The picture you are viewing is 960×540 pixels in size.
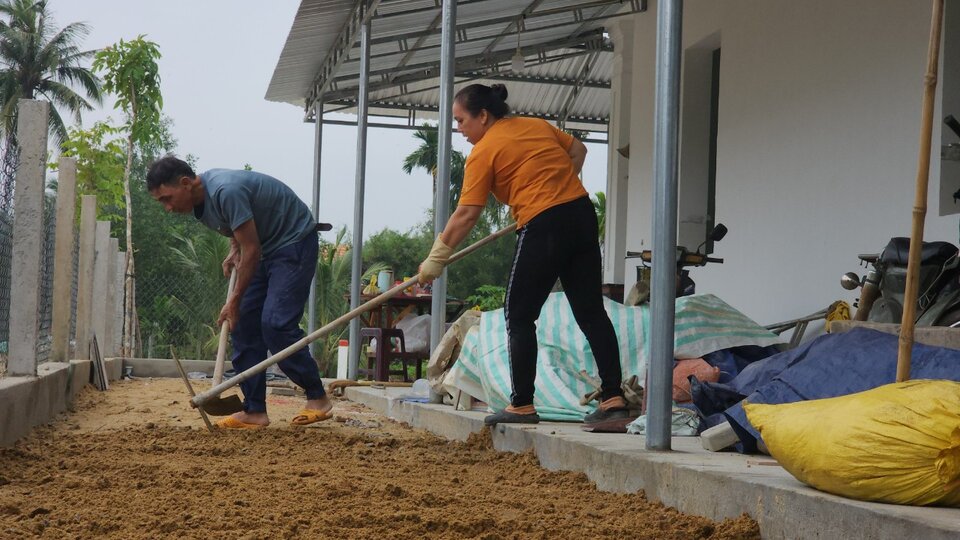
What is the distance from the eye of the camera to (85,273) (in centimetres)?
908

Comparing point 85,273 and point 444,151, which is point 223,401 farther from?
point 85,273

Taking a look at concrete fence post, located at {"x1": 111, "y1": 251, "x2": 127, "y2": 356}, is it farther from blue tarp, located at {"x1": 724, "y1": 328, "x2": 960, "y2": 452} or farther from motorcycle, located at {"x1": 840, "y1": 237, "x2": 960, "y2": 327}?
blue tarp, located at {"x1": 724, "y1": 328, "x2": 960, "y2": 452}

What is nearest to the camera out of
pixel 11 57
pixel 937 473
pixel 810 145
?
pixel 937 473

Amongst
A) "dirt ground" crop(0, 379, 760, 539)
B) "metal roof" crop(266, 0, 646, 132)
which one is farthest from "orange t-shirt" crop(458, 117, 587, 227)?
"metal roof" crop(266, 0, 646, 132)

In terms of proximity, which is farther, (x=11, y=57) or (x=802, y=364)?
(x=11, y=57)

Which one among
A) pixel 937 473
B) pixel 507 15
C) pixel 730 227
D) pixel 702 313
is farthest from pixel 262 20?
pixel 937 473

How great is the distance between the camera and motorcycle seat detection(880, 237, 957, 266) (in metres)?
5.39

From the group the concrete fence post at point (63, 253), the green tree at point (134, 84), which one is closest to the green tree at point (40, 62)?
the green tree at point (134, 84)

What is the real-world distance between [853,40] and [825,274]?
160 centimetres

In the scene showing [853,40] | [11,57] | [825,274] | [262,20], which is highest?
[262,20]

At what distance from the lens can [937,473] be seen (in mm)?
2340

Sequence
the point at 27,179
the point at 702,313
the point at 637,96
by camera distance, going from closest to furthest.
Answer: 1. the point at 27,179
2. the point at 702,313
3. the point at 637,96

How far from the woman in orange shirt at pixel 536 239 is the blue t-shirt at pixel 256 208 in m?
1.29

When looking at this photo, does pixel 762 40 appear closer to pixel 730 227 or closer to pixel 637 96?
pixel 730 227
